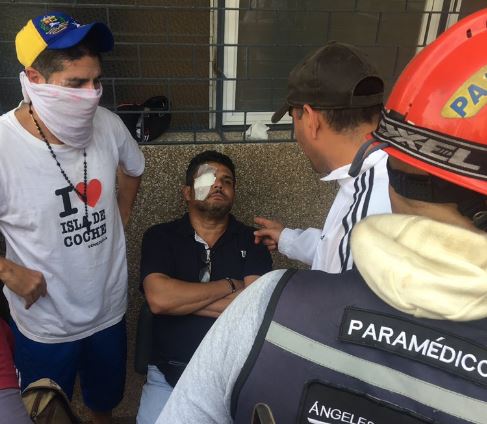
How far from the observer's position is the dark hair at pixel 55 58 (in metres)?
1.84

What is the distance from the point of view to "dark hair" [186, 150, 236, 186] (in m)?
2.69

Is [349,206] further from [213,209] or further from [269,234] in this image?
[213,209]

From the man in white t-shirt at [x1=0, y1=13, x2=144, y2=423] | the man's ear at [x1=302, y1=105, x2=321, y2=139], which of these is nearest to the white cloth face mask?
the man in white t-shirt at [x1=0, y1=13, x2=144, y2=423]

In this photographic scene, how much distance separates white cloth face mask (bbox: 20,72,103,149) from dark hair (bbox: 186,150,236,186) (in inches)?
32.7

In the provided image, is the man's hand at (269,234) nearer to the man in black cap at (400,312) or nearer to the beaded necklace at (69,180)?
the beaded necklace at (69,180)

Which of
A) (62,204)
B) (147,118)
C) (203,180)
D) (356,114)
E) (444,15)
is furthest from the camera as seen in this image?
(444,15)

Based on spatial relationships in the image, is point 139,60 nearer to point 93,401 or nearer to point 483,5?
point 93,401

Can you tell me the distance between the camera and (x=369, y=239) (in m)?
0.84

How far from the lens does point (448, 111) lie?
0.90 m

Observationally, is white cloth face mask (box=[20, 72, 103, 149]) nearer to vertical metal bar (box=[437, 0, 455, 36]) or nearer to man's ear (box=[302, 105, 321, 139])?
man's ear (box=[302, 105, 321, 139])

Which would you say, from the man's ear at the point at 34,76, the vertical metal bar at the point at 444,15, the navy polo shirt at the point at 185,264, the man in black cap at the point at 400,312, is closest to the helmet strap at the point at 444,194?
the man in black cap at the point at 400,312

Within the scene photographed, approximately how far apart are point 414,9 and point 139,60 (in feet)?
6.50

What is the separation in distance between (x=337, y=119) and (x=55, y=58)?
1.18 metres

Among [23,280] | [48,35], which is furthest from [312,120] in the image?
[23,280]
